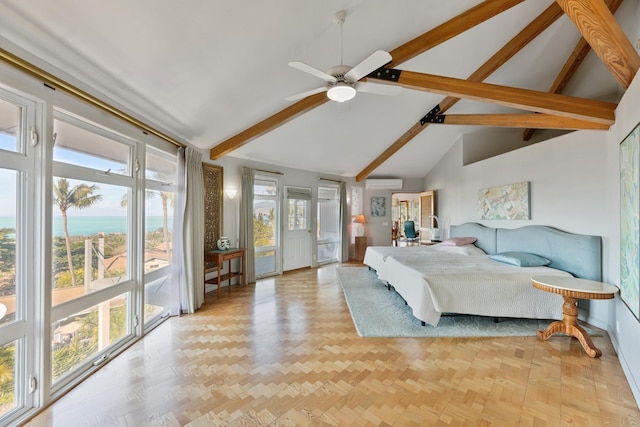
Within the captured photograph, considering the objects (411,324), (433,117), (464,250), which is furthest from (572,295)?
(433,117)

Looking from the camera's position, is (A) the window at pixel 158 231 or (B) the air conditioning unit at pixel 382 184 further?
(B) the air conditioning unit at pixel 382 184

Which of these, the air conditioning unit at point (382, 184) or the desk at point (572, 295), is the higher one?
the air conditioning unit at point (382, 184)

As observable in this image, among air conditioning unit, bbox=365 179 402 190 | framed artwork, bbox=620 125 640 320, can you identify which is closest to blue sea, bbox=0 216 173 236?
framed artwork, bbox=620 125 640 320

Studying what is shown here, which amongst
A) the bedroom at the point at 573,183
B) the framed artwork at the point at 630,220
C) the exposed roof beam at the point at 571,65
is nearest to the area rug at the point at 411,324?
the bedroom at the point at 573,183

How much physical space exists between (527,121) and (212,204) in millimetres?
4726

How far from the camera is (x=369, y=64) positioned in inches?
90.0

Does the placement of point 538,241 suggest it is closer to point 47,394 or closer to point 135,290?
point 135,290

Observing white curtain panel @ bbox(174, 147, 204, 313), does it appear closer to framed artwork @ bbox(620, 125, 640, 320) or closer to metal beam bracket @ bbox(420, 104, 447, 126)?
metal beam bracket @ bbox(420, 104, 447, 126)

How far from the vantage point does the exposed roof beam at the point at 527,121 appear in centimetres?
309

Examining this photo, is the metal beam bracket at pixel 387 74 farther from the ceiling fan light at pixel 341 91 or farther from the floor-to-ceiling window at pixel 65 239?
the floor-to-ceiling window at pixel 65 239

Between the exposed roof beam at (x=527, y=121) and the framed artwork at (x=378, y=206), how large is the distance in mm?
3512

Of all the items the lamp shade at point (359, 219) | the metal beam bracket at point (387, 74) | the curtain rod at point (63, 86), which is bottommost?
the lamp shade at point (359, 219)

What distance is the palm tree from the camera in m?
2.15

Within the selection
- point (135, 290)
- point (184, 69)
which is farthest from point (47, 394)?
point (184, 69)
